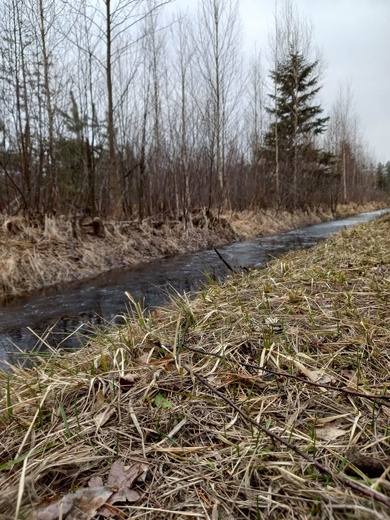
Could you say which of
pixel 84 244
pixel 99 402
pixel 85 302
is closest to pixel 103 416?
pixel 99 402

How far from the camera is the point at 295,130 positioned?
15.7 meters

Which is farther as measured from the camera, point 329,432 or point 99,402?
point 99,402

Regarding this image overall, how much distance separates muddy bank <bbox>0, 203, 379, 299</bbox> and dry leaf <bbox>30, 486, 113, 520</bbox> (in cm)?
429

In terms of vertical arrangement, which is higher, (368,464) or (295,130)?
(295,130)

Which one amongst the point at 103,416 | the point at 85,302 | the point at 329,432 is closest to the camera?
the point at 329,432

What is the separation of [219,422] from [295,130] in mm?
17320

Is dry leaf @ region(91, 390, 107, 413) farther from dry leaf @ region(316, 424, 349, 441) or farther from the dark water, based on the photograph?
the dark water

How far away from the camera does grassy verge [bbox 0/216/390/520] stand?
73 cm

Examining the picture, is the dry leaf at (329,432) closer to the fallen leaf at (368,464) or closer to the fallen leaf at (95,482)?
→ the fallen leaf at (368,464)

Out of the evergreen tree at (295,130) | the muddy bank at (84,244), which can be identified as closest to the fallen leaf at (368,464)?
the muddy bank at (84,244)

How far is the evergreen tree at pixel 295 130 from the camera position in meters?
15.8

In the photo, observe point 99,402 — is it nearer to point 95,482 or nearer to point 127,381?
point 127,381

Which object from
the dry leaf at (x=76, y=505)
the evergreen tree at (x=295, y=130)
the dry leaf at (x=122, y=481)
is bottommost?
the dry leaf at (x=122, y=481)

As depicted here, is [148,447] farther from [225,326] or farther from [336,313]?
[336,313]
